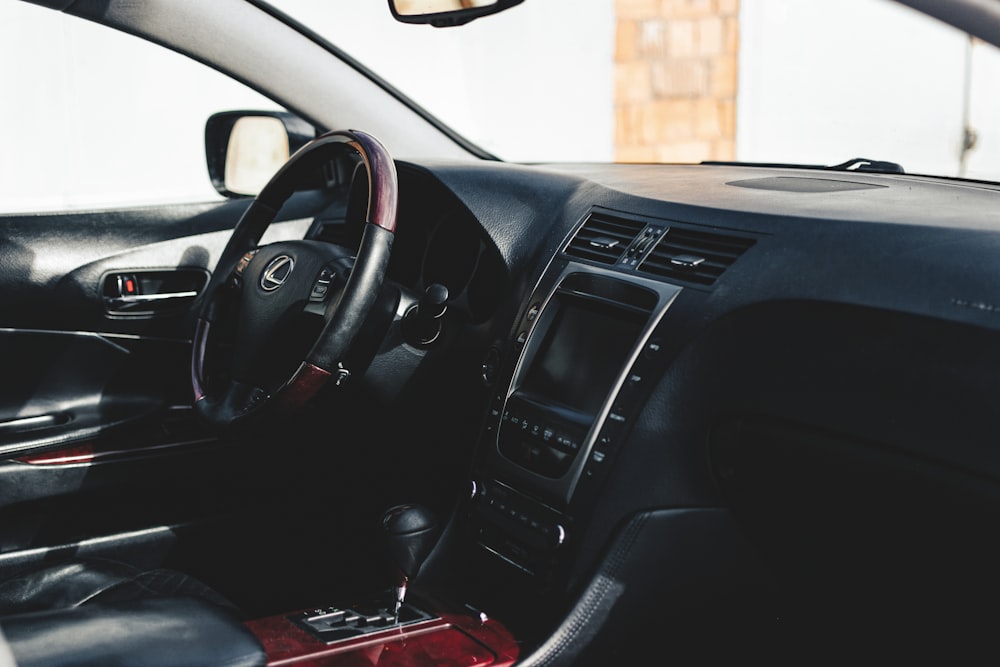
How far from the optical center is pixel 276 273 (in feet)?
6.44

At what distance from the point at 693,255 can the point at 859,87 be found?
1.37m

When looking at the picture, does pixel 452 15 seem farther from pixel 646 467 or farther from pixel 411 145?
pixel 646 467

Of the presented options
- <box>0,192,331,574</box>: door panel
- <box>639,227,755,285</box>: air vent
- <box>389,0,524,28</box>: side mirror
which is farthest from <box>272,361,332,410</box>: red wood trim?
<box>389,0,524,28</box>: side mirror

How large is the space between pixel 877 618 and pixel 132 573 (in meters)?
1.28

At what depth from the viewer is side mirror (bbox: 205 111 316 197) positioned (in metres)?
2.42

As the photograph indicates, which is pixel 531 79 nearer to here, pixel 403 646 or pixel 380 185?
pixel 380 185

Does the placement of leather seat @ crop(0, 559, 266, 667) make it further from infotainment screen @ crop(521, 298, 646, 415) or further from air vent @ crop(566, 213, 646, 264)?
air vent @ crop(566, 213, 646, 264)

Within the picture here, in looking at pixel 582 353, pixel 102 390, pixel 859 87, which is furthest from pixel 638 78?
pixel 582 353

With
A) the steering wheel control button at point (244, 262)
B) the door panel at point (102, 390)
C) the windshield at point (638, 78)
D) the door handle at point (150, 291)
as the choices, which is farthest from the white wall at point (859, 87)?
the door handle at point (150, 291)

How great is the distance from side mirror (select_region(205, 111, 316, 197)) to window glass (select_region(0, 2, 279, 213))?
0.18 feet

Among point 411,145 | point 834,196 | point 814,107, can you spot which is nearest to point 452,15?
point 411,145

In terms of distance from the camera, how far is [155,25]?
7.16ft

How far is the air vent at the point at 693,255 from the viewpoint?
5.26 feet

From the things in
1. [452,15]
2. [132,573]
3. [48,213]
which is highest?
[452,15]
